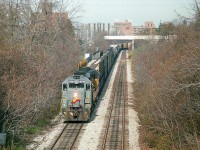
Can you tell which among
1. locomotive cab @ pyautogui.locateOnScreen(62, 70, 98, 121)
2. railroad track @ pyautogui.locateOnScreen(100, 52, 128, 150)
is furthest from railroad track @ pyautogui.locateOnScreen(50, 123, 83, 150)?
railroad track @ pyautogui.locateOnScreen(100, 52, 128, 150)

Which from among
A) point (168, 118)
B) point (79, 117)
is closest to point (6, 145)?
point (79, 117)

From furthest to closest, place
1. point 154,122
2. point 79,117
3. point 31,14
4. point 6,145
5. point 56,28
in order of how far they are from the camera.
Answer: point 56,28
point 31,14
point 79,117
point 154,122
point 6,145

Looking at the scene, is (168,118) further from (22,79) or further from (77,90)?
(22,79)

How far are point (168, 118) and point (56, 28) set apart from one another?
2362cm

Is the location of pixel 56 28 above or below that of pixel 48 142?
above

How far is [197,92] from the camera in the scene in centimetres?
1584

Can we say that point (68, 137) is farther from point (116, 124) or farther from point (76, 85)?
point (76, 85)

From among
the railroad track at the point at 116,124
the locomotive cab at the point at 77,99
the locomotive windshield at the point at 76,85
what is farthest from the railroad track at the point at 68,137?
the locomotive windshield at the point at 76,85

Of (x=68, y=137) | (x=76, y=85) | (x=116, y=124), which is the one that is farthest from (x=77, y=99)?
(x=68, y=137)

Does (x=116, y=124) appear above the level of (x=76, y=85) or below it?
below

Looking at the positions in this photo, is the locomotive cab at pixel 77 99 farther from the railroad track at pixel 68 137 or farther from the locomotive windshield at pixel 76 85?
the railroad track at pixel 68 137

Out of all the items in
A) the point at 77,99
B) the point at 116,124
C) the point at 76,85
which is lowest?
the point at 116,124

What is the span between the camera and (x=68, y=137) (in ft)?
66.2

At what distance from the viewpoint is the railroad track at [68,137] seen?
18.4 m
